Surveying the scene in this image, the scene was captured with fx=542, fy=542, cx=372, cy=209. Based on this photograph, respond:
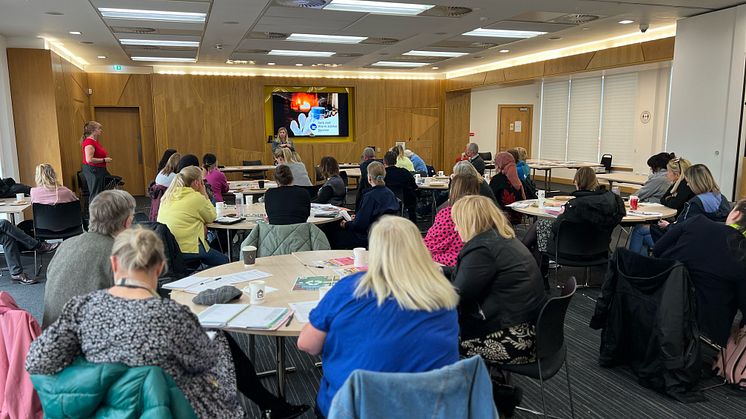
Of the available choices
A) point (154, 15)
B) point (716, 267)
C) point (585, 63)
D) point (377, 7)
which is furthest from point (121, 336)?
point (585, 63)

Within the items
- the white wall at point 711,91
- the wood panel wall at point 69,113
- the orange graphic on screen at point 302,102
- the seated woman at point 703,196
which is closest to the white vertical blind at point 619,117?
the white wall at point 711,91

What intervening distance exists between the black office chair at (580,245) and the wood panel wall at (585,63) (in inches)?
203

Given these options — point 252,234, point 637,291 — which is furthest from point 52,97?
point 637,291

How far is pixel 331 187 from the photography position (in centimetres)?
707

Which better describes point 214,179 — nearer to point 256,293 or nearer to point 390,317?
point 256,293

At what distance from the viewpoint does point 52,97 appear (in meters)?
9.24

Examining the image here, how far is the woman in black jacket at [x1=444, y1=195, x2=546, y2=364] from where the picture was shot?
108 inches

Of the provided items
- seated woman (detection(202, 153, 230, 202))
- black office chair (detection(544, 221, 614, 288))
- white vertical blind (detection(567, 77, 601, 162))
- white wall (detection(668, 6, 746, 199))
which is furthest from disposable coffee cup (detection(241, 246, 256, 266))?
white vertical blind (detection(567, 77, 601, 162))

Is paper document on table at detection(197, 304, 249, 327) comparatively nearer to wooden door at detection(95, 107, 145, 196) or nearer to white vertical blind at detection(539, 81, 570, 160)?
wooden door at detection(95, 107, 145, 196)

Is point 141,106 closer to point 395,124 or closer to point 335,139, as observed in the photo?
point 335,139

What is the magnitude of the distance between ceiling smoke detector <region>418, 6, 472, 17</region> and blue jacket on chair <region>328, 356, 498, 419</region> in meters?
6.17

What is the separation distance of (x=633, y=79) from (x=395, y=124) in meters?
6.17

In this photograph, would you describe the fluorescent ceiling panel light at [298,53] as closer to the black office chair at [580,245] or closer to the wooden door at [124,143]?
the wooden door at [124,143]

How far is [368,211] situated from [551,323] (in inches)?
115
